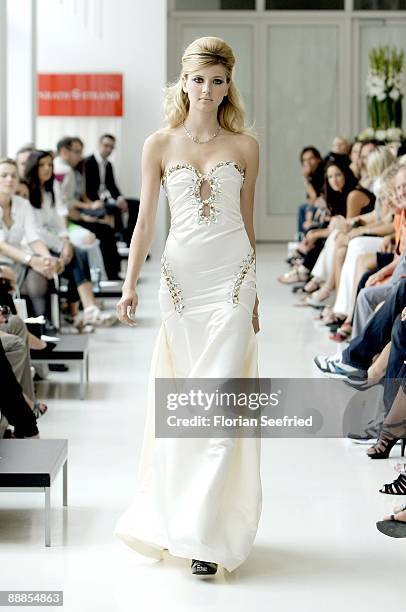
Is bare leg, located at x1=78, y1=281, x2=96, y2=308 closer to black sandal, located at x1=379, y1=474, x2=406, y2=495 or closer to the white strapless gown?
black sandal, located at x1=379, y1=474, x2=406, y2=495

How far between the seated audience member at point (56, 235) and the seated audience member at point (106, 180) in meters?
4.45

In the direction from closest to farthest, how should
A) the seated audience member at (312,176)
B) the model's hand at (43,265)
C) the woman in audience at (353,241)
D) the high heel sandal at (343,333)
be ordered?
the model's hand at (43,265), the high heel sandal at (343,333), the woman in audience at (353,241), the seated audience member at (312,176)

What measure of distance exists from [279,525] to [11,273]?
3454mm

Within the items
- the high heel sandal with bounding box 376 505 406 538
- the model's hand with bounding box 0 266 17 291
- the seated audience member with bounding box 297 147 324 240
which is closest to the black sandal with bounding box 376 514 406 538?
the high heel sandal with bounding box 376 505 406 538

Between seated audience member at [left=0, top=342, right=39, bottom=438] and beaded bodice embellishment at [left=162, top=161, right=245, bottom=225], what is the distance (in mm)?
1429

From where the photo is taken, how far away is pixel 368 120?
18.4 metres

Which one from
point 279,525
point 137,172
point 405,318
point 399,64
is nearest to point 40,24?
point 137,172

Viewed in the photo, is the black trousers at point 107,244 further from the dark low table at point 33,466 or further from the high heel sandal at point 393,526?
the high heel sandal at point 393,526

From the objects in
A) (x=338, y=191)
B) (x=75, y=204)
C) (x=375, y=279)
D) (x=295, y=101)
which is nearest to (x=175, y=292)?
(x=375, y=279)

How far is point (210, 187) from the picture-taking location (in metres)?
4.12

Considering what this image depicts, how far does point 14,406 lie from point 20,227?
356cm

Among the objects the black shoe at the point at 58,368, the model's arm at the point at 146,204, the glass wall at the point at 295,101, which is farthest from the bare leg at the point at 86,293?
the glass wall at the point at 295,101

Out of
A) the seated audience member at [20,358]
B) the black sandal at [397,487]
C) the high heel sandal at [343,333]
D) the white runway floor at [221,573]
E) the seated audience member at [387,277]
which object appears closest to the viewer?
the white runway floor at [221,573]

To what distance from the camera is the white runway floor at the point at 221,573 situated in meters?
3.88
